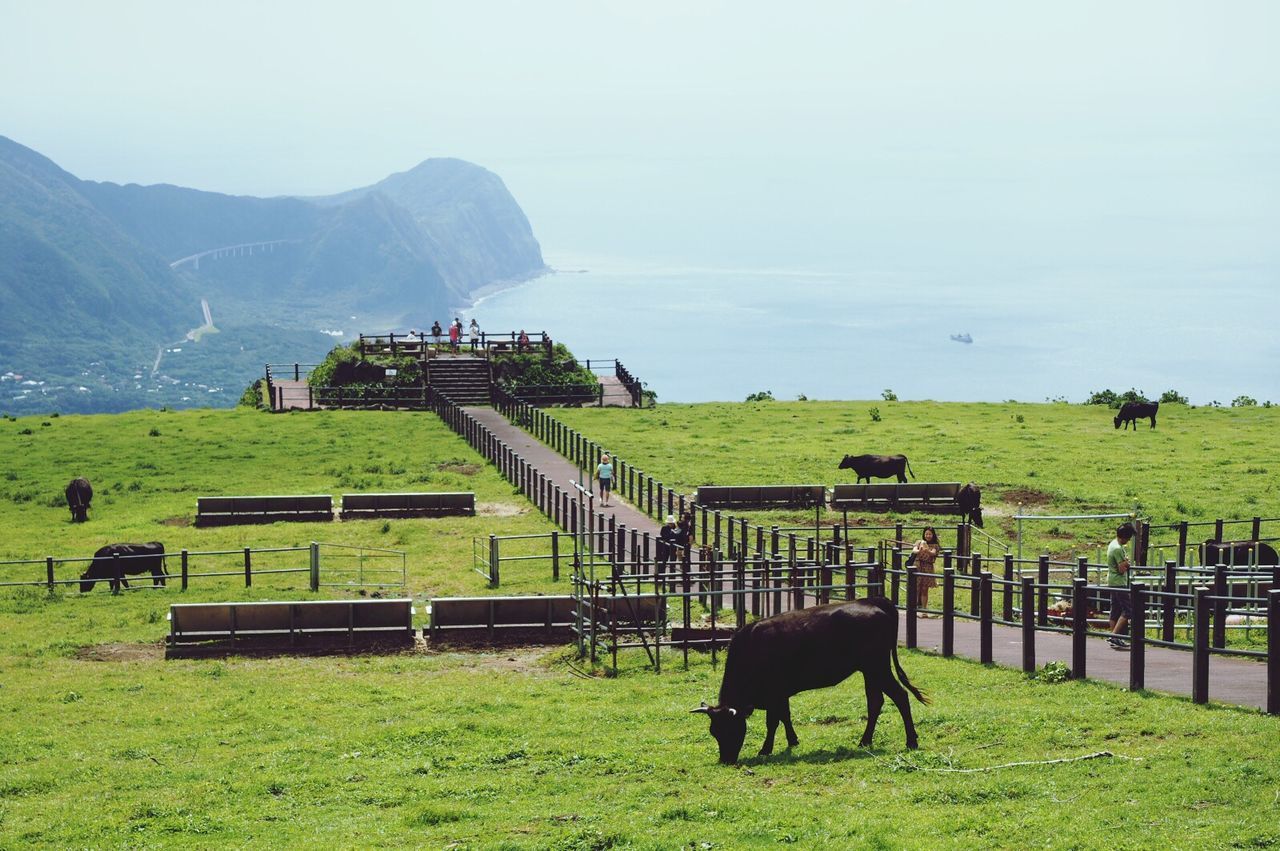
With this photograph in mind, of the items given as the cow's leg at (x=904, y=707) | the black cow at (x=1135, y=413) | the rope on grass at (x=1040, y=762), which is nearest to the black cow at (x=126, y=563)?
the cow's leg at (x=904, y=707)

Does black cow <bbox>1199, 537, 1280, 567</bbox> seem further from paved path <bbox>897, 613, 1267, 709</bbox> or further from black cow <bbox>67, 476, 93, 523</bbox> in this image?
black cow <bbox>67, 476, 93, 523</bbox>

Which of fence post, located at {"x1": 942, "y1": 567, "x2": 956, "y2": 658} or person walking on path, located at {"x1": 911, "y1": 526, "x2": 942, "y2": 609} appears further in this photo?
person walking on path, located at {"x1": 911, "y1": 526, "x2": 942, "y2": 609}

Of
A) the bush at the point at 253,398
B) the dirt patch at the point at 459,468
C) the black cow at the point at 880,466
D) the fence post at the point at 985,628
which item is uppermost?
the bush at the point at 253,398

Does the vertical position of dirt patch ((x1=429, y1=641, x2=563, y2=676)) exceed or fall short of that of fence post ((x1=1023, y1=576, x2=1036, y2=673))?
it falls short

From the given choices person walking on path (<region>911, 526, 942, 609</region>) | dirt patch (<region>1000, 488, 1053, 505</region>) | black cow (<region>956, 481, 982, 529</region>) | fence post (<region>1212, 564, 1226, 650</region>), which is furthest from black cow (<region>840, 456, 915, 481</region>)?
fence post (<region>1212, 564, 1226, 650</region>)

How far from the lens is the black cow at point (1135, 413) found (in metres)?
56.2

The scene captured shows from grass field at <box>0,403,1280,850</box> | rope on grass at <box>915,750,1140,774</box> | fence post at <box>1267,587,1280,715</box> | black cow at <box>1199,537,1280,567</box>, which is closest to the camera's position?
grass field at <box>0,403,1280,850</box>

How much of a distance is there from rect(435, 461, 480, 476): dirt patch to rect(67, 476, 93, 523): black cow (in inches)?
434

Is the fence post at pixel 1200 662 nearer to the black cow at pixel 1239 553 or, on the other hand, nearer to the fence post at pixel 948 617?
the fence post at pixel 948 617

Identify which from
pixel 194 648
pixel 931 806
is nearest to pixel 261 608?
pixel 194 648

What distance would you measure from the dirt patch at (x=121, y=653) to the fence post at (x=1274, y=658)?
1740cm

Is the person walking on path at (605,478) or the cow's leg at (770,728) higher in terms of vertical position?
the person walking on path at (605,478)

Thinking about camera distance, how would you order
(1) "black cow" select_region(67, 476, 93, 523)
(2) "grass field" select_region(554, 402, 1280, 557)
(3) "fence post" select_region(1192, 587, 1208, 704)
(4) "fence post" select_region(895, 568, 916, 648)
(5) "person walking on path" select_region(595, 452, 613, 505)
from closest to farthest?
1. (3) "fence post" select_region(1192, 587, 1208, 704)
2. (4) "fence post" select_region(895, 568, 916, 648)
3. (2) "grass field" select_region(554, 402, 1280, 557)
4. (1) "black cow" select_region(67, 476, 93, 523)
5. (5) "person walking on path" select_region(595, 452, 613, 505)

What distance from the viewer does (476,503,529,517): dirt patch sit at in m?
40.3
